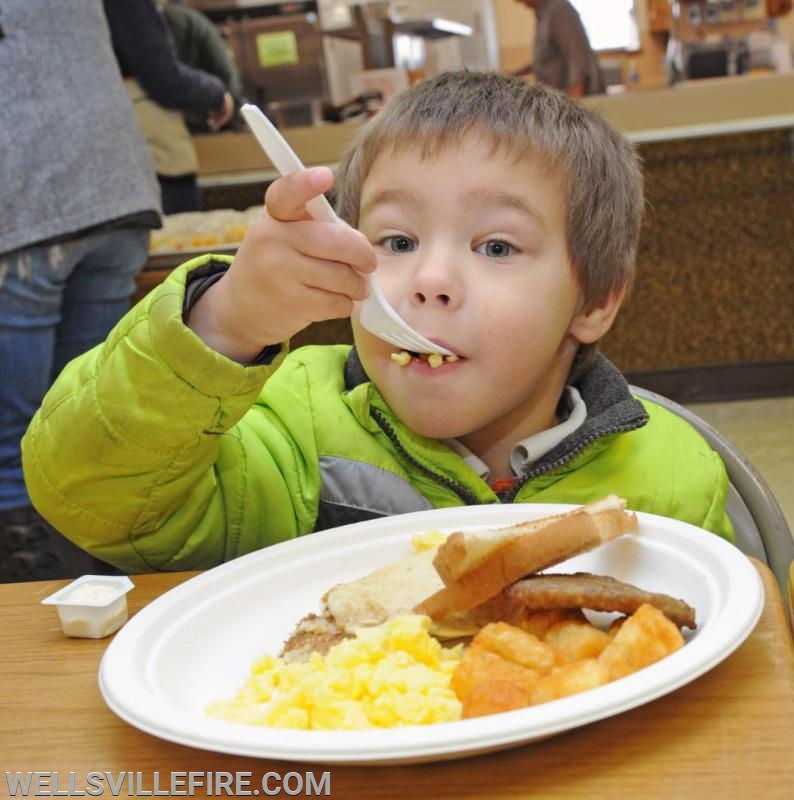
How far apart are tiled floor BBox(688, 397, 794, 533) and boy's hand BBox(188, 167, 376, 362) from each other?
2.29m

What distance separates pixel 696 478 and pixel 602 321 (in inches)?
9.9

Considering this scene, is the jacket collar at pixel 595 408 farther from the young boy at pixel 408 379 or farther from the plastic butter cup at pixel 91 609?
the plastic butter cup at pixel 91 609

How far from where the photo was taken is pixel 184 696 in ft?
2.24

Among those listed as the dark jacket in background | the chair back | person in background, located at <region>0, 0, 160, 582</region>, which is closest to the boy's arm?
the chair back

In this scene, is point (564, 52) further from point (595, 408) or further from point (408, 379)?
point (408, 379)

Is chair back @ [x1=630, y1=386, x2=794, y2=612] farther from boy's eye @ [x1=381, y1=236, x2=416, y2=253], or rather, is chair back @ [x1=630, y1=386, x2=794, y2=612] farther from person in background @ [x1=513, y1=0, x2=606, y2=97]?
person in background @ [x1=513, y1=0, x2=606, y2=97]

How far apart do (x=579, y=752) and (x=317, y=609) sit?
0.31 m

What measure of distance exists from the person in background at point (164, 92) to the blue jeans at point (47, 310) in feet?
2.27

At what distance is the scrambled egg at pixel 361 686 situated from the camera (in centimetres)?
59

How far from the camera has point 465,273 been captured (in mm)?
1085

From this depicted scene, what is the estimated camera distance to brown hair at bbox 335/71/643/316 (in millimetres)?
1171

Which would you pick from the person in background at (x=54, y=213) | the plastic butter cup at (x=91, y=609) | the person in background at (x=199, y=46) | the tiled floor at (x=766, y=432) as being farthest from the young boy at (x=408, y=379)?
the person in background at (x=199, y=46)

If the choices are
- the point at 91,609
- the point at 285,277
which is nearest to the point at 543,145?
the point at 285,277

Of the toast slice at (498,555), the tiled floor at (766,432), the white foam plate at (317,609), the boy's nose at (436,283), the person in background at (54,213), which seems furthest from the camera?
the tiled floor at (766,432)
